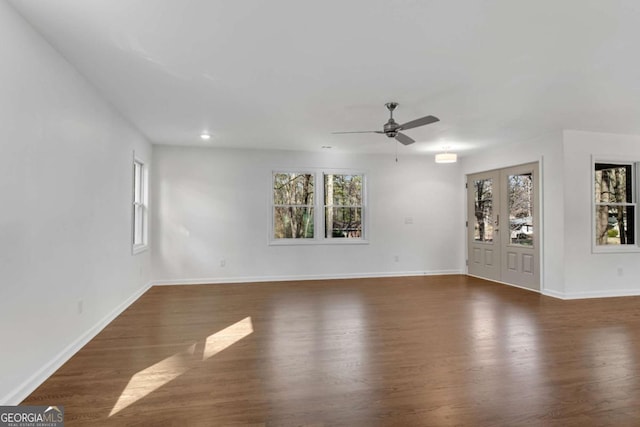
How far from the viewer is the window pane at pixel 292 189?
6797 millimetres

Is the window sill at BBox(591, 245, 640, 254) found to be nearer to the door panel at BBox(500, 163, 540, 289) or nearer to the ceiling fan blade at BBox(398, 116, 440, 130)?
the door panel at BBox(500, 163, 540, 289)

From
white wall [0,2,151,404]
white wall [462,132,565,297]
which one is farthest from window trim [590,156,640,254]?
white wall [0,2,151,404]

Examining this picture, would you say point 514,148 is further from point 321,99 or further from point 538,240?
point 321,99

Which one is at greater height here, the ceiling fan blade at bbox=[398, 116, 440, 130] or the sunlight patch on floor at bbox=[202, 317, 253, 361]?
the ceiling fan blade at bbox=[398, 116, 440, 130]

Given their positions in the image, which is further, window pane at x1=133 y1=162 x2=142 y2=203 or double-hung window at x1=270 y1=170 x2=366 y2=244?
double-hung window at x1=270 y1=170 x2=366 y2=244

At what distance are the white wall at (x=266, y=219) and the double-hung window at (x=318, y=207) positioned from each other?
18cm

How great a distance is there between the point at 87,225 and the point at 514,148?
247 inches

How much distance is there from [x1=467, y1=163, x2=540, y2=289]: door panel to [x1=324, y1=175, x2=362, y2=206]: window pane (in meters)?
2.35

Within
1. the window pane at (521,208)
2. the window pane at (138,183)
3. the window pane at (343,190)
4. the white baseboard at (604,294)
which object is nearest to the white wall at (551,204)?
the white baseboard at (604,294)

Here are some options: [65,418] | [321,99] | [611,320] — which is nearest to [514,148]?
[611,320]

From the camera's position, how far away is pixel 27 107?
233cm

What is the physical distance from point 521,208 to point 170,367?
580 cm

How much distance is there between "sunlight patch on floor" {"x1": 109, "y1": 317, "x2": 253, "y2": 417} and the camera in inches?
91.0

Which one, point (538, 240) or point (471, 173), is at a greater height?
point (471, 173)
